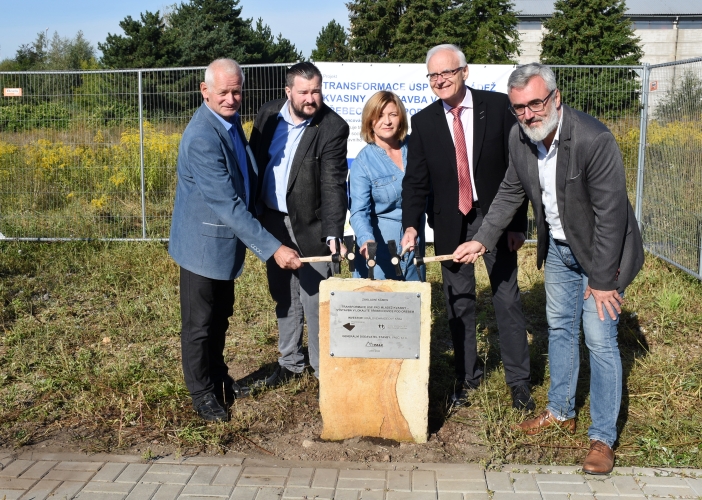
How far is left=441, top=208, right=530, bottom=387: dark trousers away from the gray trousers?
0.84 m

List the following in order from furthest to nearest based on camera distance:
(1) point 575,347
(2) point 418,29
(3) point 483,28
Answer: (2) point 418,29 < (3) point 483,28 < (1) point 575,347

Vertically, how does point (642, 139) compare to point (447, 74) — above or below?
below

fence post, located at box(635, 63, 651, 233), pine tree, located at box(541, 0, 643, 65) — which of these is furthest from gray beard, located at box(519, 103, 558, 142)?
pine tree, located at box(541, 0, 643, 65)

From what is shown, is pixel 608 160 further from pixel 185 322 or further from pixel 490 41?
pixel 490 41

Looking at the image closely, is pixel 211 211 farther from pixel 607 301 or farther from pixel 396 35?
pixel 396 35

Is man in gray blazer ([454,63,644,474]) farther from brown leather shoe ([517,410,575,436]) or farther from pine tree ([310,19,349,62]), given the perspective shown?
pine tree ([310,19,349,62])

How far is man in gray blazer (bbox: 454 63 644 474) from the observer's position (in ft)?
11.9

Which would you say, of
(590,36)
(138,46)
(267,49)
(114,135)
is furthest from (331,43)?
(114,135)

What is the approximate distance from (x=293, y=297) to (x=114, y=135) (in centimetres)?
556

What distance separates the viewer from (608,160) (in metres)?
3.56

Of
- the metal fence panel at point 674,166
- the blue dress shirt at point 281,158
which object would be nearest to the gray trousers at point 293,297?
the blue dress shirt at point 281,158

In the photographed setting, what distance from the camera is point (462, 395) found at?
4805 mm

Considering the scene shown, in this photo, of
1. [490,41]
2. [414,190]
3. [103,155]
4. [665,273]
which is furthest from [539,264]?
[490,41]

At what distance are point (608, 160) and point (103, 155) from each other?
25.3 feet
